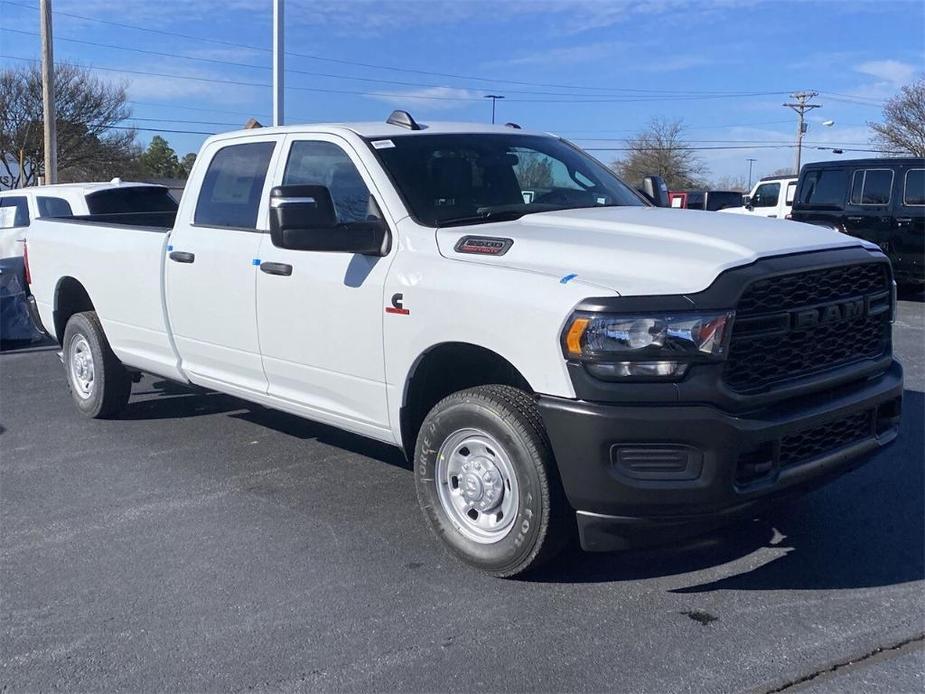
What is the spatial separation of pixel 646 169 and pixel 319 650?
56.3m

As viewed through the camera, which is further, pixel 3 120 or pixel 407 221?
pixel 3 120

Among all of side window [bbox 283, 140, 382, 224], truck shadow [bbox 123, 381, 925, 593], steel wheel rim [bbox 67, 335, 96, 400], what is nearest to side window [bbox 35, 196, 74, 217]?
steel wheel rim [bbox 67, 335, 96, 400]

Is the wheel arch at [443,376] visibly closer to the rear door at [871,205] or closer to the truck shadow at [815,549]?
the truck shadow at [815,549]

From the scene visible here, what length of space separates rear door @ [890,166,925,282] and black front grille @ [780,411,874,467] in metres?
11.2

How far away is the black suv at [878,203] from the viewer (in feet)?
46.9

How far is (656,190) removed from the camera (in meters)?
6.26

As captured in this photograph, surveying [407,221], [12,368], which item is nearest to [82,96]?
[12,368]

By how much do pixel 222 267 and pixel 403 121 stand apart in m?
1.34

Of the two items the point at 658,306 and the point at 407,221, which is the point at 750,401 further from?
the point at 407,221

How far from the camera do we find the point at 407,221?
15.2 ft

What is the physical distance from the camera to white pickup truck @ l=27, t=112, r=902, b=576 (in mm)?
3617

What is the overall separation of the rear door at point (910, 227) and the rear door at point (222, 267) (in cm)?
1154

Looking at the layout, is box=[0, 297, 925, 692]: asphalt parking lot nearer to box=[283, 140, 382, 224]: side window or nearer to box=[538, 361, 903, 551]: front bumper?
box=[538, 361, 903, 551]: front bumper

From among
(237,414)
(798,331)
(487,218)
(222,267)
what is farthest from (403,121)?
(237,414)
